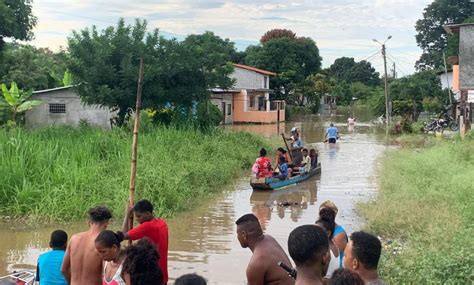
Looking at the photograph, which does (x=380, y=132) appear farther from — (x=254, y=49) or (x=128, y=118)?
(x=254, y=49)

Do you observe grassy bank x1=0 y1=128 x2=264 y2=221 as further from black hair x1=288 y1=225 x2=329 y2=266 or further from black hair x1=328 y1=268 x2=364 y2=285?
black hair x1=328 y1=268 x2=364 y2=285

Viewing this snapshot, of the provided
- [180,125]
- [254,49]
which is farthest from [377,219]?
[254,49]

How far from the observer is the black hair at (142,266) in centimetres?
378

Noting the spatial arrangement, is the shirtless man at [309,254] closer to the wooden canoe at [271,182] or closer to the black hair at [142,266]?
the black hair at [142,266]

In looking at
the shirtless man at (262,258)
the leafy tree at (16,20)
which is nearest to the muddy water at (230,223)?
the shirtless man at (262,258)

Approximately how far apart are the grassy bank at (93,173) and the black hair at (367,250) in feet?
26.5

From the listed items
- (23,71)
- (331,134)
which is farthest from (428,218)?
(23,71)

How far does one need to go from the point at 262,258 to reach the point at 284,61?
4773 centimetres

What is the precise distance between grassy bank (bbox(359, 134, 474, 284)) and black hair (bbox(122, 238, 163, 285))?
137 inches

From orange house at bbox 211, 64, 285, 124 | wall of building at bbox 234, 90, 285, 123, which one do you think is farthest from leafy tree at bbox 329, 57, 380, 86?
wall of building at bbox 234, 90, 285, 123

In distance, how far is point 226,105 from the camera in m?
→ 39.3

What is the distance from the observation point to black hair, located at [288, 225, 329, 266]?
3.81 meters

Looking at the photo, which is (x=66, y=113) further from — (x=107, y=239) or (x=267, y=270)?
(x=267, y=270)

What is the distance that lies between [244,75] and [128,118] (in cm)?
2320
